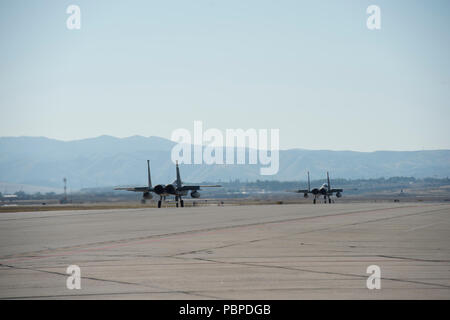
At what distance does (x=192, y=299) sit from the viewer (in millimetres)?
8492

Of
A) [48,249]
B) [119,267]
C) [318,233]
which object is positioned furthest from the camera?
[318,233]

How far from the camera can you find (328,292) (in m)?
8.82

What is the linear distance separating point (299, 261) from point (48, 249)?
8.65 metres

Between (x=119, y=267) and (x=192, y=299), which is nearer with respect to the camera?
(x=192, y=299)

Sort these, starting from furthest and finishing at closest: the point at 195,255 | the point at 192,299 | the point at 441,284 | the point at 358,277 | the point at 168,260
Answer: the point at 195,255 < the point at 168,260 < the point at 358,277 < the point at 441,284 < the point at 192,299

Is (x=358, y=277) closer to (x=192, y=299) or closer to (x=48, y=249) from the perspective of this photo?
(x=192, y=299)

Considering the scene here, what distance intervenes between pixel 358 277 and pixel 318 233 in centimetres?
1089
